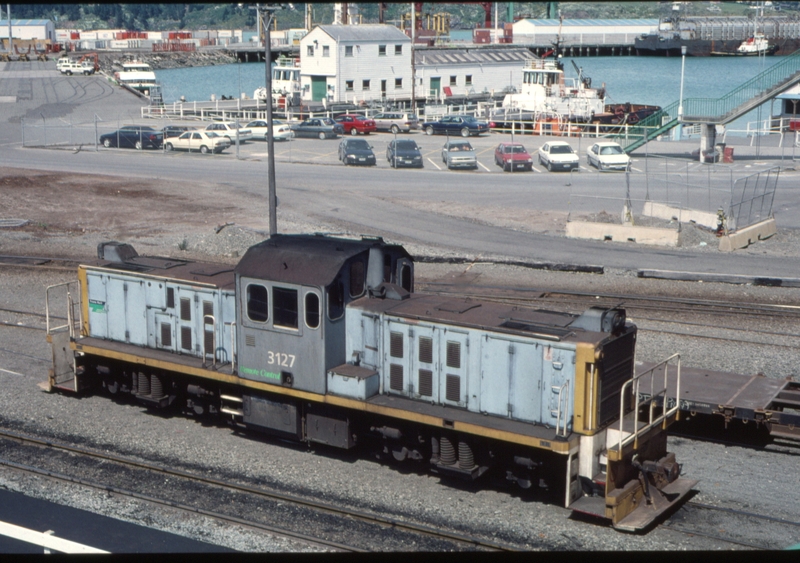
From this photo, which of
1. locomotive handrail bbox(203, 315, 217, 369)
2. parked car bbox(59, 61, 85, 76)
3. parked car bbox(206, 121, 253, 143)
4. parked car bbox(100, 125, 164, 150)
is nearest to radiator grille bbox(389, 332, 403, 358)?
locomotive handrail bbox(203, 315, 217, 369)

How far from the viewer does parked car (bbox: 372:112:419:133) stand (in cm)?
6869

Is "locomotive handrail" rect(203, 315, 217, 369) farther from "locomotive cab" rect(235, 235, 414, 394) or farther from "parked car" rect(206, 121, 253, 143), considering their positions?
"parked car" rect(206, 121, 253, 143)

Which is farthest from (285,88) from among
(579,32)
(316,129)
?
(579,32)

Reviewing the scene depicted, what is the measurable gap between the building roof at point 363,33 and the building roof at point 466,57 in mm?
4372

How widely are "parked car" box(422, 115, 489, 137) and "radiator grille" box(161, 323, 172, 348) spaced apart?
50.8m

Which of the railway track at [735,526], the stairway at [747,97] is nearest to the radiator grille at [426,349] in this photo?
the railway track at [735,526]

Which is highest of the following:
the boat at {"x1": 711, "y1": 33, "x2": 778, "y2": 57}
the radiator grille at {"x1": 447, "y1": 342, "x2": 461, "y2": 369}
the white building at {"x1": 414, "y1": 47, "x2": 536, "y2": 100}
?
the boat at {"x1": 711, "y1": 33, "x2": 778, "y2": 57}

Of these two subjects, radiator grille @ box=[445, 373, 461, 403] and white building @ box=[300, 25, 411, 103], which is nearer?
radiator grille @ box=[445, 373, 461, 403]

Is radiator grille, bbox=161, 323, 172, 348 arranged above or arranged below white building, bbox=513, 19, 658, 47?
below

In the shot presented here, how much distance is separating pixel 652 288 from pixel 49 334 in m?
16.7

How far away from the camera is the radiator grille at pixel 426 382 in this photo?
14.4 meters

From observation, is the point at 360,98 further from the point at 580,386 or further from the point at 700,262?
the point at 580,386

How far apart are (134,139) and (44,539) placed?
49.0 meters

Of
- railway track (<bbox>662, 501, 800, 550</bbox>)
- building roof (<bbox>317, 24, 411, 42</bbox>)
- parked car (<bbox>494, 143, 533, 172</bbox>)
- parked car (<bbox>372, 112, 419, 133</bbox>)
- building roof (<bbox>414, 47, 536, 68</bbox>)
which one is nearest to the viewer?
railway track (<bbox>662, 501, 800, 550</bbox>)
